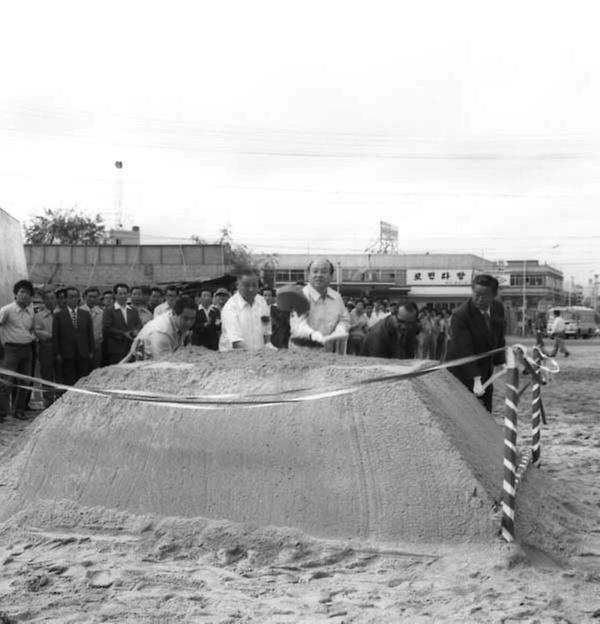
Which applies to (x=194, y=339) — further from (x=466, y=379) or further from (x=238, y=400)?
(x=238, y=400)

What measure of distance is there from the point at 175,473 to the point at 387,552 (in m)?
1.43

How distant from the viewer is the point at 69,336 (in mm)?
9836

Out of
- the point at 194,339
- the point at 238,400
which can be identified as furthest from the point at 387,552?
the point at 194,339

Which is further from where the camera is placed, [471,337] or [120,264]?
[120,264]

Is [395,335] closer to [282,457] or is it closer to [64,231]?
[282,457]

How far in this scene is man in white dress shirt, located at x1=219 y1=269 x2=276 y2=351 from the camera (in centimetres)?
647

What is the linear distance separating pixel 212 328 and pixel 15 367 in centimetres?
238

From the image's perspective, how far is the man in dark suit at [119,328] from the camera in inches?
396

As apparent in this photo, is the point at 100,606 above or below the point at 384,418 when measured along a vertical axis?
below

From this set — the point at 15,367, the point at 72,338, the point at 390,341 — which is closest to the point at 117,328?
the point at 72,338

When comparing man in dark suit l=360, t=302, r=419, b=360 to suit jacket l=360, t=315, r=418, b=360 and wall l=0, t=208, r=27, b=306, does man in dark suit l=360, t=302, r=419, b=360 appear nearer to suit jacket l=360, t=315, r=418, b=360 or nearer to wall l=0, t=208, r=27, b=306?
suit jacket l=360, t=315, r=418, b=360

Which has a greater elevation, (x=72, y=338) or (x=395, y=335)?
(x=395, y=335)

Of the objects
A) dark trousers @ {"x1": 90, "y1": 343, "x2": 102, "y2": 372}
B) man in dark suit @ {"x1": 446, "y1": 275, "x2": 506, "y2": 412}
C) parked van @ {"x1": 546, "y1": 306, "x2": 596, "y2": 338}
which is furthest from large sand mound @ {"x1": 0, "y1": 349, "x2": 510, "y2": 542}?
parked van @ {"x1": 546, "y1": 306, "x2": 596, "y2": 338}

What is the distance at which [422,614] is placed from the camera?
369 centimetres
